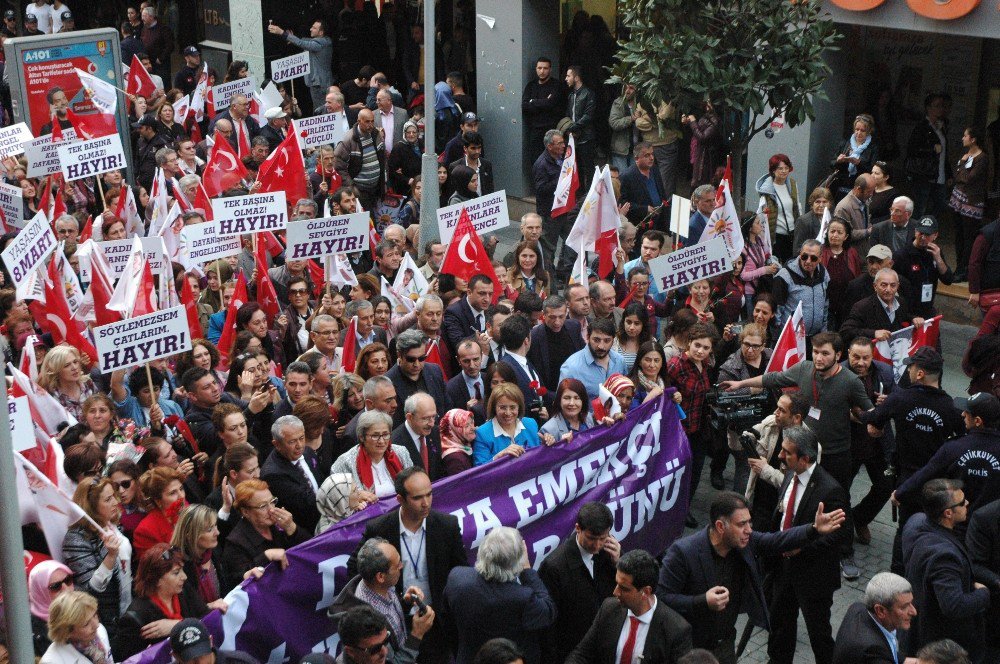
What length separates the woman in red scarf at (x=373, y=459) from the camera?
763cm

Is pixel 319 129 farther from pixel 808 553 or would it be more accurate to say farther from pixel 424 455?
pixel 808 553

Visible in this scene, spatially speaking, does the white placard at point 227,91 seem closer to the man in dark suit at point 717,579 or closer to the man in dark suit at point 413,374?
the man in dark suit at point 413,374

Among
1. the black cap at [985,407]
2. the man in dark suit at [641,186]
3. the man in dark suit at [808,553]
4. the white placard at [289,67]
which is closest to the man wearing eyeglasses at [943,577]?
the man in dark suit at [808,553]

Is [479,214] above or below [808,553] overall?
above

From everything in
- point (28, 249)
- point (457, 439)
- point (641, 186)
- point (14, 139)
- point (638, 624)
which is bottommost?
point (638, 624)

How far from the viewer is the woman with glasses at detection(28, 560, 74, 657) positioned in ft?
21.2

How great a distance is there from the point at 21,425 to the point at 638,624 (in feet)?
12.4

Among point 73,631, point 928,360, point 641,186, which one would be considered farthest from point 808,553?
point 641,186

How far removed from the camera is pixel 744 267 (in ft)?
40.8

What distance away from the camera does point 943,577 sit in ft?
23.2

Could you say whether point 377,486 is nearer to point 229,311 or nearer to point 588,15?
point 229,311

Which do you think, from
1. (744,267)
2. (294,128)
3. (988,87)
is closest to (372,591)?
(744,267)

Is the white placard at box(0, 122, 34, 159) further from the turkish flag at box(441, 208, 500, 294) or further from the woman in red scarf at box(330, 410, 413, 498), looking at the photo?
the woman in red scarf at box(330, 410, 413, 498)

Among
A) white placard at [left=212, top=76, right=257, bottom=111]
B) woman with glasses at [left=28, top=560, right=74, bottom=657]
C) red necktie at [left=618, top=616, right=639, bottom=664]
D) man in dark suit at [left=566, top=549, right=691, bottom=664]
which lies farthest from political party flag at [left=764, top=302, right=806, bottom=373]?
white placard at [left=212, top=76, right=257, bottom=111]
